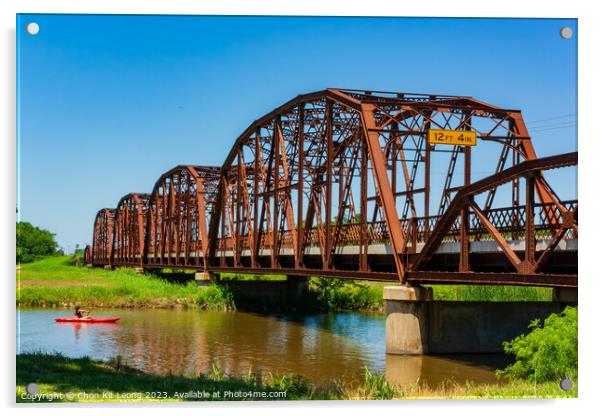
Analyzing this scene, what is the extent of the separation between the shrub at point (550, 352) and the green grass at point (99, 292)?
3026 centimetres

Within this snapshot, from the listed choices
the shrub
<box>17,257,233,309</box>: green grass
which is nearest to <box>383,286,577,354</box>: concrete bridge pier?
the shrub

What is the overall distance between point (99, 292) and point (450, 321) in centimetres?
2698

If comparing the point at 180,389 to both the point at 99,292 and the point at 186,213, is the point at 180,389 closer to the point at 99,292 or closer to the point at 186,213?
the point at 99,292

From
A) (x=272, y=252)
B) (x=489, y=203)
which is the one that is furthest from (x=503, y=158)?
(x=272, y=252)

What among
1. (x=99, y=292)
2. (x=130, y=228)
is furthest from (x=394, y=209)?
(x=130, y=228)

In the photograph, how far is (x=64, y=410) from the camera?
706 inches

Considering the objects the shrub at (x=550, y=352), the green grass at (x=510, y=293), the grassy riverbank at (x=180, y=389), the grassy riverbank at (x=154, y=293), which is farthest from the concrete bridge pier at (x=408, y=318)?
the grassy riverbank at (x=154, y=293)

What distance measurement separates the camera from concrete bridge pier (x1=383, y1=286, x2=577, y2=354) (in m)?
27.7

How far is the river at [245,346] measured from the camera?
26.4 m

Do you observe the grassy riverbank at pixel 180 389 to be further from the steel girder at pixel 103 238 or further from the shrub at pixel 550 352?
the steel girder at pixel 103 238

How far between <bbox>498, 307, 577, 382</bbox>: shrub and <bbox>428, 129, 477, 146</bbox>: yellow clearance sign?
573 centimetres

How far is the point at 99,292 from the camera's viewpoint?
163 feet
